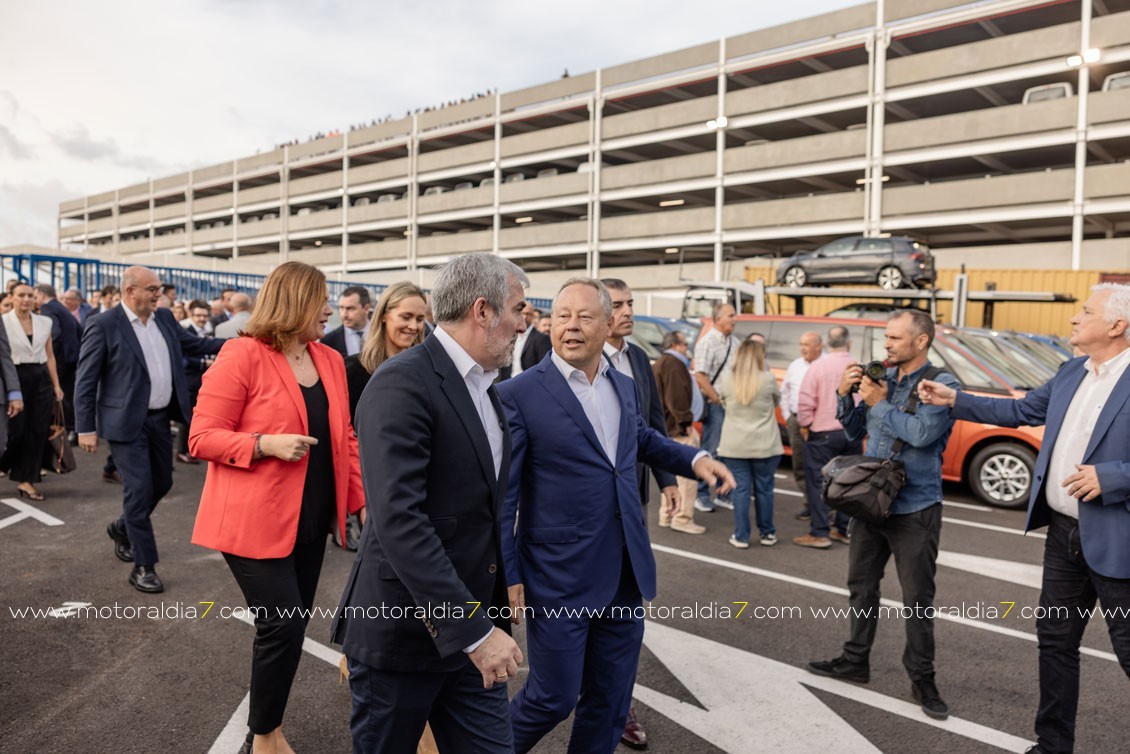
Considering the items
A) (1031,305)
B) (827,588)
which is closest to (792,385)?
(827,588)

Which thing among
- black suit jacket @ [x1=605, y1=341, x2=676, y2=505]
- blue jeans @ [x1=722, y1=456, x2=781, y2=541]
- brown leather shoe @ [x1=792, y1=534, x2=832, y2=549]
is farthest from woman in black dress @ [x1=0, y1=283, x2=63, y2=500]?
brown leather shoe @ [x1=792, y1=534, x2=832, y2=549]

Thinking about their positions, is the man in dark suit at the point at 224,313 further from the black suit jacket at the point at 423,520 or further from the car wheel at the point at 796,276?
the car wheel at the point at 796,276

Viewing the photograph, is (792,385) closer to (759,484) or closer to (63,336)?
(759,484)

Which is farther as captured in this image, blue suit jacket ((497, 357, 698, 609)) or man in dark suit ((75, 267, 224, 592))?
man in dark suit ((75, 267, 224, 592))

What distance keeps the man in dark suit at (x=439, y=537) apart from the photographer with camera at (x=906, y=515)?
2.47 meters

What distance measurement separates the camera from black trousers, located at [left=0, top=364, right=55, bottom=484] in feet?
24.2

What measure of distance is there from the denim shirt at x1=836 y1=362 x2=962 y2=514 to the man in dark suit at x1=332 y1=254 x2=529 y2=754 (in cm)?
246

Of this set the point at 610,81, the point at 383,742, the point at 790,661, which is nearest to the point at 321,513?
the point at 383,742

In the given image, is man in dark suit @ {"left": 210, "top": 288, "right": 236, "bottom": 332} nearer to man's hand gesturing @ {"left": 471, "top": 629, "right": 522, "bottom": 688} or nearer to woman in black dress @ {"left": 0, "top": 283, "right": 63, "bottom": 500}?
woman in black dress @ {"left": 0, "top": 283, "right": 63, "bottom": 500}

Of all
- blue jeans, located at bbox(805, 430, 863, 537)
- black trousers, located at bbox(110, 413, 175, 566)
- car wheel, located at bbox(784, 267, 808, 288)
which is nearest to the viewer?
black trousers, located at bbox(110, 413, 175, 566)

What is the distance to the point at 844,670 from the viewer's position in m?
4.09

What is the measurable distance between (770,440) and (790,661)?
2.83 meters

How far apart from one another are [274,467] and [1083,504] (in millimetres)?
3261

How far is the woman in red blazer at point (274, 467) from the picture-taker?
2.90 m
